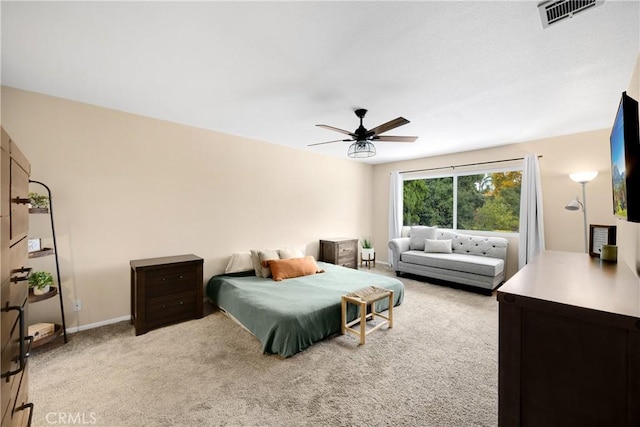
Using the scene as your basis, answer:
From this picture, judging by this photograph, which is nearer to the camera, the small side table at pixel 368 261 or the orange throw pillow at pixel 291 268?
the orange throw pillow at pixel 291 268

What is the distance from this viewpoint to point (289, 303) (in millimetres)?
2725

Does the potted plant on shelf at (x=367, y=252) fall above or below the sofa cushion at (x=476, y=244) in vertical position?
below

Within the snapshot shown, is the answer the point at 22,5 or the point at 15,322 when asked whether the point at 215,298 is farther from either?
the point at 22,5

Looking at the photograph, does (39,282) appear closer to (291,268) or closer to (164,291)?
(164,291)

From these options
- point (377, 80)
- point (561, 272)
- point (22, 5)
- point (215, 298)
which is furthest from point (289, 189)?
point (561, 272)

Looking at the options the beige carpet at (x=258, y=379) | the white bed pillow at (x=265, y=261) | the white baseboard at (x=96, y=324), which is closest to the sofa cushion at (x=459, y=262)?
the beige carpet at (x=258, y=379)

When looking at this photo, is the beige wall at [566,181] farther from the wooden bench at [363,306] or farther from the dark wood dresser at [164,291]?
the dark wood dresser at [164,291]

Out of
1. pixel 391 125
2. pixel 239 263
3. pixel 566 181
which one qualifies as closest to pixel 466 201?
pixel 566 181

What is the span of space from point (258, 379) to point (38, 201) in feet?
8.62

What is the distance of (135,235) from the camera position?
3.17 metres

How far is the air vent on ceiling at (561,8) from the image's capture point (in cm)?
144

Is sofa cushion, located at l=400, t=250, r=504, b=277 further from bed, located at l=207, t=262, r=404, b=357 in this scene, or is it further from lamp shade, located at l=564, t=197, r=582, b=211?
bed, located at l=207, t=262, r=404, b=357

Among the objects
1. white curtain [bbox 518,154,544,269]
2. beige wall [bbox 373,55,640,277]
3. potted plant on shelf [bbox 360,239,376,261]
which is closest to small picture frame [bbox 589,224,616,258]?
beige wall [bbox 373,55,640,277]

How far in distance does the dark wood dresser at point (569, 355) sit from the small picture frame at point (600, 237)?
1.10 metres
